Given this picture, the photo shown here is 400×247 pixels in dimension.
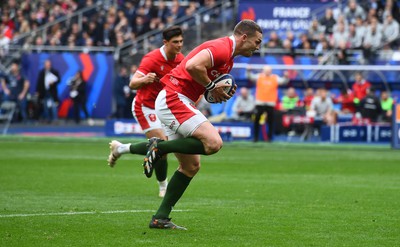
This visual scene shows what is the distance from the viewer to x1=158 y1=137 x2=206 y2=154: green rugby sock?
1040 centimetres

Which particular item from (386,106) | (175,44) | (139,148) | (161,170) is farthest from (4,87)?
(139,148)

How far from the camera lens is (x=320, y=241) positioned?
31.6 ft

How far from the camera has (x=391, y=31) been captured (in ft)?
111

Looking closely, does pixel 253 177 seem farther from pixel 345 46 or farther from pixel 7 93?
A: pixel 7 93

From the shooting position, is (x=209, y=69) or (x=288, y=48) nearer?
(x=209, y=69)

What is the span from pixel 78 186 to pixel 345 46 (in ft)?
65.4

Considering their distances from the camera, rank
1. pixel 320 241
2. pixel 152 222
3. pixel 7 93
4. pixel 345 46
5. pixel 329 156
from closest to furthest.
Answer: pixel 320 241 → pixel 152 222 → pixel 329 156 → pixel 345 46 → pixel 7 93

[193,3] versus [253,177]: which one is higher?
[193,3]

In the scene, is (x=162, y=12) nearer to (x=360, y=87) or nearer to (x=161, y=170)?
(x=360, y=87)

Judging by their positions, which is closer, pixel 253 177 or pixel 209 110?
pixel 253 177

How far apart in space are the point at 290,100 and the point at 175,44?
18.6 meters

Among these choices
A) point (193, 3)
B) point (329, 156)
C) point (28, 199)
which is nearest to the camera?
point (28, 199)

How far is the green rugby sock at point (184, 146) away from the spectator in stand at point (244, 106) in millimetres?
21312

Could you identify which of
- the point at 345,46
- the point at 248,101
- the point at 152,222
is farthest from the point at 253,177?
the point at 345,46
